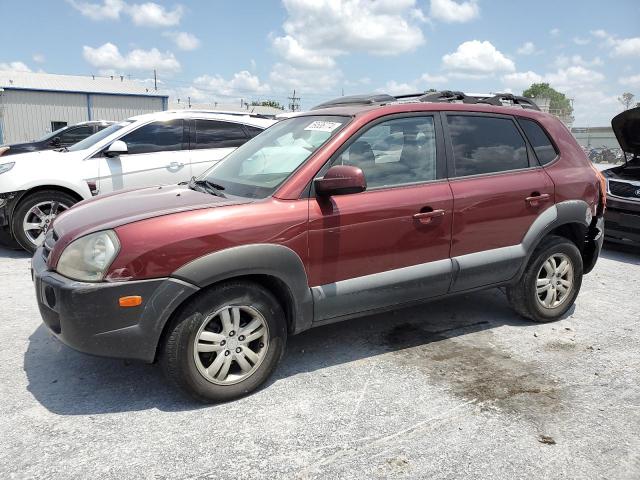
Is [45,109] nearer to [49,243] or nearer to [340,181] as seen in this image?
[49,243]

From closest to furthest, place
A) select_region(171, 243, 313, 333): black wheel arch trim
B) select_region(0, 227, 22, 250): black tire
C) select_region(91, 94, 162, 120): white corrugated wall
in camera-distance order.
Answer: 1. select_region(171, 243, 313, 333): black wheel arch trim
2. select_region(0, 227, 22, 250): black tire
3. select_region(91, 94, 162, 120): white corrugated wall

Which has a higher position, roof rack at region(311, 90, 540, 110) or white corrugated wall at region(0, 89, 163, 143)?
white corrugated wall at region(0, 89, 163, 143)

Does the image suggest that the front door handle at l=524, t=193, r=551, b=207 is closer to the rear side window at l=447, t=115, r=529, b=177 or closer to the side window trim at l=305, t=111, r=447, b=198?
the rear side window at l=447, t=115, r=529, b=177

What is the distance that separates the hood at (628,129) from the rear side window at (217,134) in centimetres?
526

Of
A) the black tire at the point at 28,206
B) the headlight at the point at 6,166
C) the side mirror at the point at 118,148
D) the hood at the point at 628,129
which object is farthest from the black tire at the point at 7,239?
the hood at the point at 628,129

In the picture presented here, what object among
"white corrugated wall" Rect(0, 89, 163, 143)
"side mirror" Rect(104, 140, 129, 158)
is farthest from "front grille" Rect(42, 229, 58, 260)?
"white corrugated wall" Rect(0, 89, 163, 143)

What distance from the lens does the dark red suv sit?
2.87 metres

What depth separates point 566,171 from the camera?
174 inches

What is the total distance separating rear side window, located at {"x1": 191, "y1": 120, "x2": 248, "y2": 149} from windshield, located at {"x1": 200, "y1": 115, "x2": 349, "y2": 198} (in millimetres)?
A: 3374

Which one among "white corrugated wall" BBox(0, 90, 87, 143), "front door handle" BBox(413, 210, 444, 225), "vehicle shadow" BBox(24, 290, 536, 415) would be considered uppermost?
"white corrugated wall" BBox(0, 90, 87, 143)

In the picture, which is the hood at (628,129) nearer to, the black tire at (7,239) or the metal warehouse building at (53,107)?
the black tire at (7,239)

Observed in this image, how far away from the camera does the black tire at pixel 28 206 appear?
638 centimetres

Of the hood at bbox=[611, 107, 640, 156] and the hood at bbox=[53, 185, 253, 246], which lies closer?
the hood at bbox=[53, 185, 253, 246]

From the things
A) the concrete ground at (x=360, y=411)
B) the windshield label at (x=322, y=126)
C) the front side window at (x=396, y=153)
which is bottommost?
the concrete ground at (x=360, y=411)
